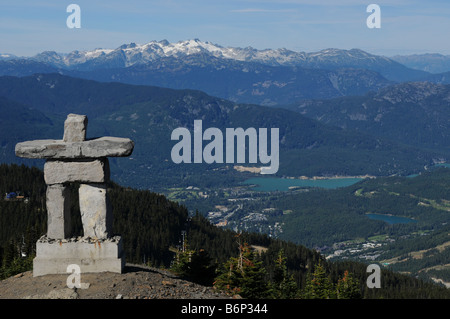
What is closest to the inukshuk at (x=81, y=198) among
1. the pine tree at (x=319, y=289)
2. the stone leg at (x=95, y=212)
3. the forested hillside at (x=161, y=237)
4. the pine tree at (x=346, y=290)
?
the stone leg at (x=95, y=212)

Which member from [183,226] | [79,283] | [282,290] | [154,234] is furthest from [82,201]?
[183,226]

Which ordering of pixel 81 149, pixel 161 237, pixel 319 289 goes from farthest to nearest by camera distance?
1. pixel 161 237
2. pixel 319 289
3. pixel 81 149

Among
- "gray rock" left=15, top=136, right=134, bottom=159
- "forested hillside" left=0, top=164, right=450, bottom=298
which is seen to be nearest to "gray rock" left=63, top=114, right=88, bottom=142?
"gray rock" left=15, top=136, right=134, bottom=159

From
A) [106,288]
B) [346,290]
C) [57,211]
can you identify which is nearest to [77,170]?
[57,211]

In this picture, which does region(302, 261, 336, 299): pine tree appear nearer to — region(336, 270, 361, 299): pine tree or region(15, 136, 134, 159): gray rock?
region(336, 270, 361, 299): pine tree

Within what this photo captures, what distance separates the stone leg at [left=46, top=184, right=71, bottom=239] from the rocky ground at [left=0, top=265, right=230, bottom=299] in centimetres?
289

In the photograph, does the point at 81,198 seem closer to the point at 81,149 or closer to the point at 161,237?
the point at 81,149

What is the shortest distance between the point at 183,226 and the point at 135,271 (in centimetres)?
10583

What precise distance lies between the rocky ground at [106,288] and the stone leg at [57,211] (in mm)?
2891

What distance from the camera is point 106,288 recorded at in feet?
116

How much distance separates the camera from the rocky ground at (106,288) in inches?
1367

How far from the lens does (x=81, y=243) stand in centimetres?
3759

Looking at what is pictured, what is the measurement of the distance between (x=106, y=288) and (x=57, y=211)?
260 inches
